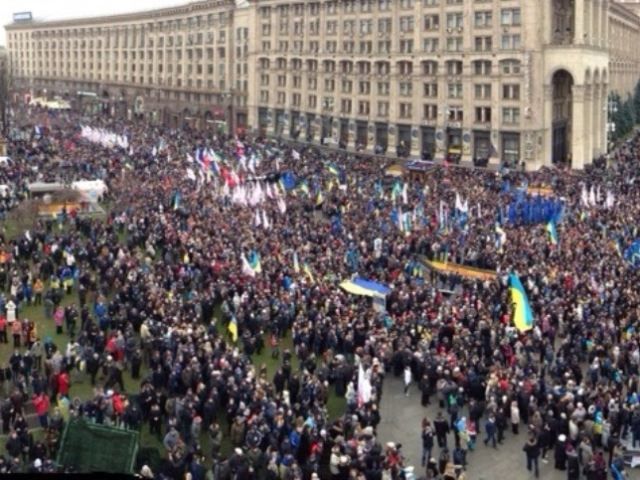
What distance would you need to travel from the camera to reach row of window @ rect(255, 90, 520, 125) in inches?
3000

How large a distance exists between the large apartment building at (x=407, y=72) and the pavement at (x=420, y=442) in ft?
171

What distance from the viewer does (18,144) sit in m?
74.6

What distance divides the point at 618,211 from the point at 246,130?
210ft

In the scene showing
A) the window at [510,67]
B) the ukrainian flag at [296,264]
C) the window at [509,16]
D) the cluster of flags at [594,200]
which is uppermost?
the window at [509,16]

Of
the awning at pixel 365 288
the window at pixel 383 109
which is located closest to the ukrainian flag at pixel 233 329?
the awning at pixel 365 288

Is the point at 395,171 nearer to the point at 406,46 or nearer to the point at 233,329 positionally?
the point at 406,46

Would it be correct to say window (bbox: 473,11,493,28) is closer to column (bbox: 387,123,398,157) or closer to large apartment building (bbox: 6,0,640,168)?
large apartment building (bbox: 6,0,640,168)

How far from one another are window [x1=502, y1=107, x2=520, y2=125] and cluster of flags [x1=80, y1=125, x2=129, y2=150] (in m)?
31.4

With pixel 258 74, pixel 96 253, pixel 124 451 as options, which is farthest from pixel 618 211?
pixel 258 74

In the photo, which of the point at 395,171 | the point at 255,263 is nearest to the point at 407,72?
the point at 395,171

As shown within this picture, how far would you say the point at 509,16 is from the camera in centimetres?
7519

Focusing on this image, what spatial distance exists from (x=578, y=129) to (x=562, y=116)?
3.80m

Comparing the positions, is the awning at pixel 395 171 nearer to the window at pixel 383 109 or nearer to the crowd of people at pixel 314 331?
the crowd of people at pixel 314 331

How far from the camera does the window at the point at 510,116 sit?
75.3 meters
